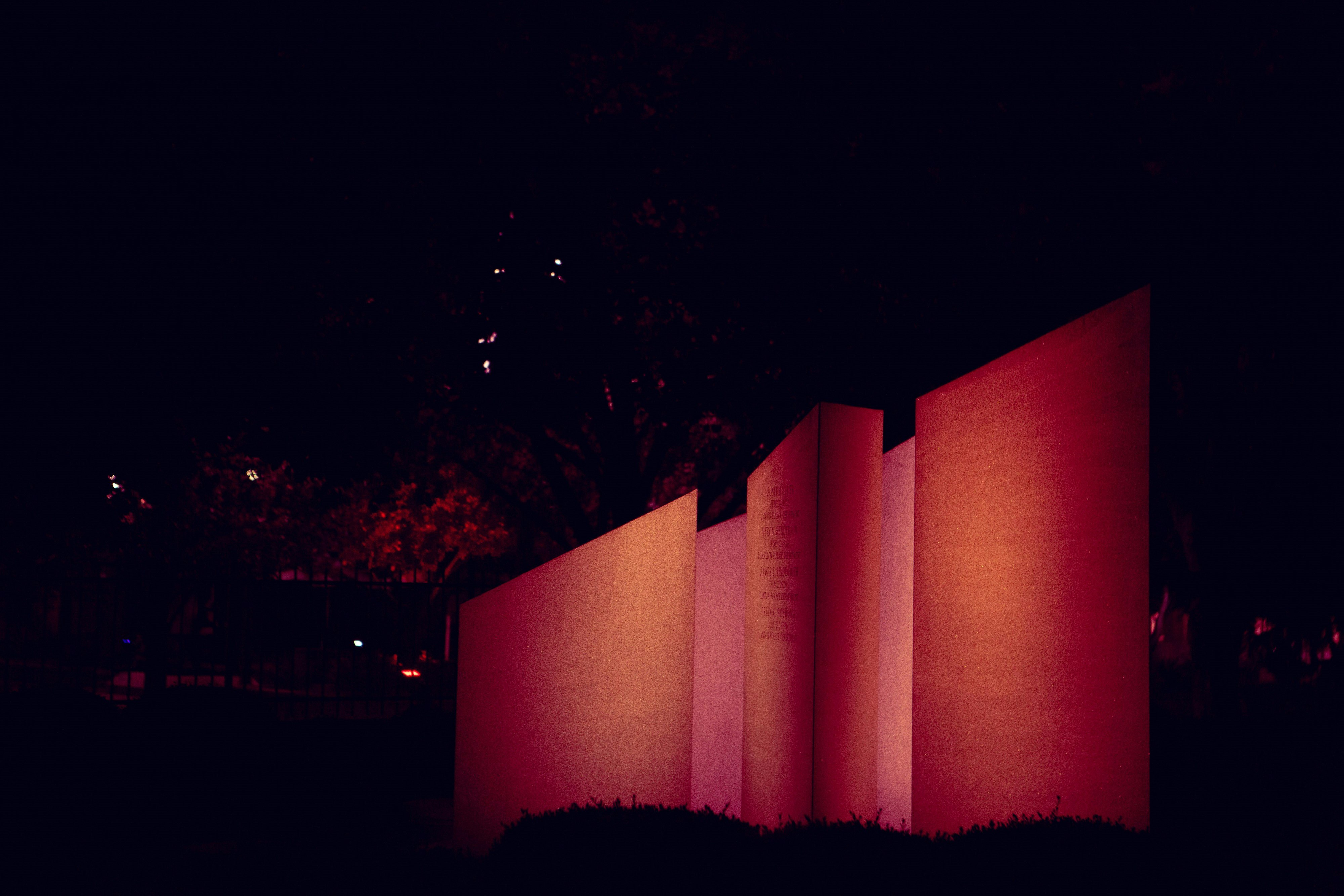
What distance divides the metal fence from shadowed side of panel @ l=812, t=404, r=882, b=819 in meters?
4.86

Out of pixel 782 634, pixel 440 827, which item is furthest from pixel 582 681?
pixel 440 827

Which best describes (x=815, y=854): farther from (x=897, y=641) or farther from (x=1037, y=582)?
(x=897, y=641)

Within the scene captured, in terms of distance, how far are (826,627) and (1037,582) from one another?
1494 mm

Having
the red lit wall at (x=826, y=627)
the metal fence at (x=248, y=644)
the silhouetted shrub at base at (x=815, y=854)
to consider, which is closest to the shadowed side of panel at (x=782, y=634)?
the red lit wall at (x=826, y=627)

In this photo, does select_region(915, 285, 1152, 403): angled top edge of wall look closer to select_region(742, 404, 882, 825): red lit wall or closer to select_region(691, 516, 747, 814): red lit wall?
select_region(742, 404, 882, 825): red lit wall

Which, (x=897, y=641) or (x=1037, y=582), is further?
(x=897, y=641)

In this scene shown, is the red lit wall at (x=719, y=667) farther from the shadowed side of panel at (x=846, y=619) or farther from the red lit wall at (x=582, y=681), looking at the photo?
the shadowed side of panel at (x=846, y=619)

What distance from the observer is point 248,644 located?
521 inches

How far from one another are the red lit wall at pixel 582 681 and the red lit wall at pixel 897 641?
53.4 inches

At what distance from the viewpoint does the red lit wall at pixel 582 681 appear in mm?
7312

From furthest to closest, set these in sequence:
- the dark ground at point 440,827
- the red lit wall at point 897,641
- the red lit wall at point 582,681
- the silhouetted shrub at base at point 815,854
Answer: the red lit wall at point 582,681 → the red lit wall at point 897,641 → the dark ground at point 440,827 → the silhouetted shrub at base at point 815,854

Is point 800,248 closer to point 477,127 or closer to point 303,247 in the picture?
point 477,127

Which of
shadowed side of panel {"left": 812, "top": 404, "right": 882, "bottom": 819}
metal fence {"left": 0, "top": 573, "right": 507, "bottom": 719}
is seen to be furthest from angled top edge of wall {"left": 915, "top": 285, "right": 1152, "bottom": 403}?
metal fence {"left": 0, "top": 573, "right": 507, "bottom": 719}

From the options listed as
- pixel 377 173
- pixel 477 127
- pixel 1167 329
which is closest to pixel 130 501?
pixel 377 173
